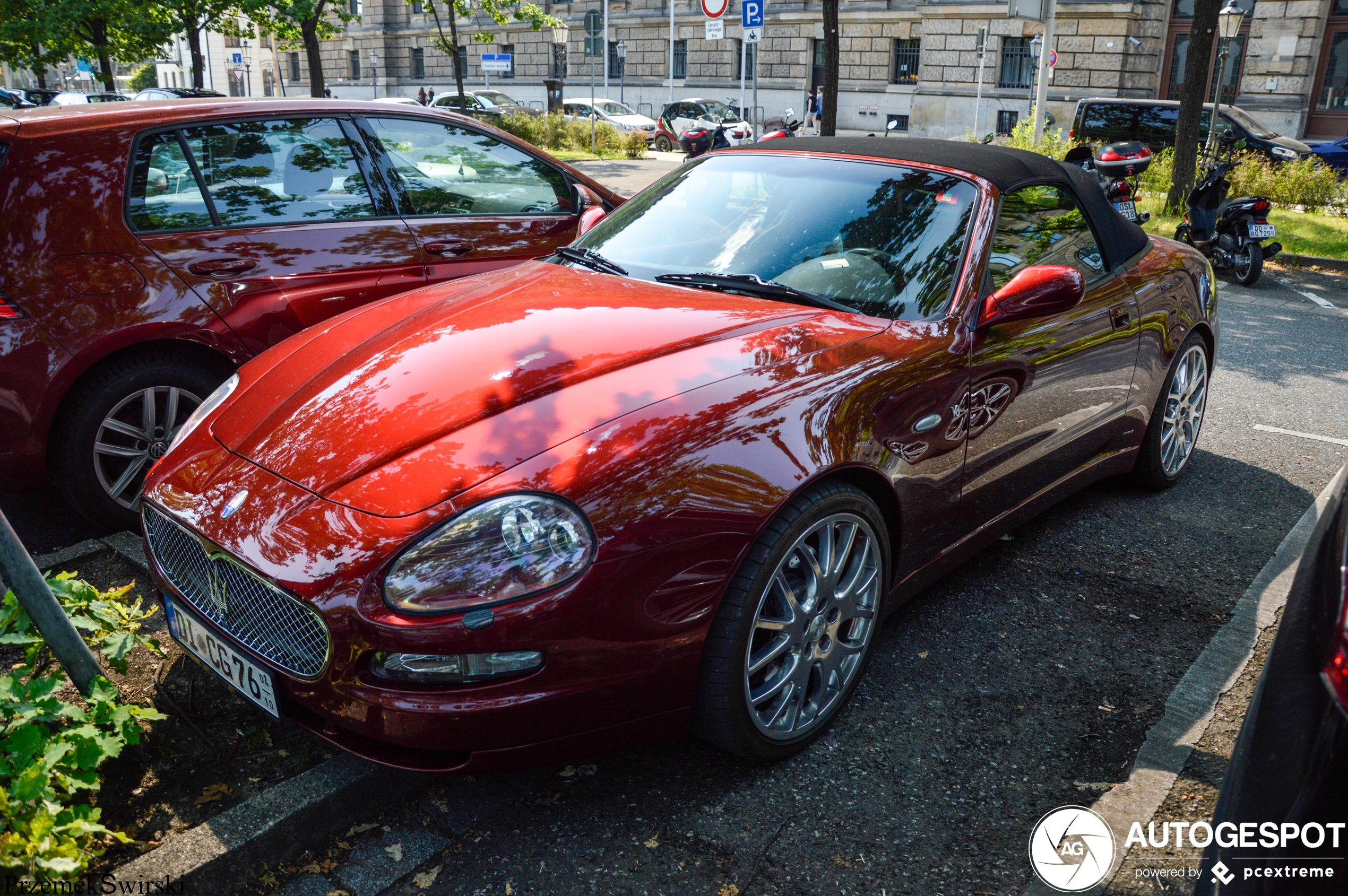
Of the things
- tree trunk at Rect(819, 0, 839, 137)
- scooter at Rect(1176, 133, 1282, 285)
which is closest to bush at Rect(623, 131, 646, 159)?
tree trunk at Rect(819, 0, 839, 137)

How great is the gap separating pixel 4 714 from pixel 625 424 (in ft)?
4.78

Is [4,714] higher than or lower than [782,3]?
lower

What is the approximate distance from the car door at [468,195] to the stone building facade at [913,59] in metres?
20.2

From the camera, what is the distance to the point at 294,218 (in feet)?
14.1

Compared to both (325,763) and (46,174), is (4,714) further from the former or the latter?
(46,174)

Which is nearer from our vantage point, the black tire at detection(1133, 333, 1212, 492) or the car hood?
the car hood

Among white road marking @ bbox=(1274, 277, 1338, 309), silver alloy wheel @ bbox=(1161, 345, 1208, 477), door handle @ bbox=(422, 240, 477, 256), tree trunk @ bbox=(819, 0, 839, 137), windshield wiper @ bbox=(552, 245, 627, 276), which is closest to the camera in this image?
windshield wiper @ bbox=(552, 245, 627, 276)

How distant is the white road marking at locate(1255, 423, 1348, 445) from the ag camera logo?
3983 millimetres

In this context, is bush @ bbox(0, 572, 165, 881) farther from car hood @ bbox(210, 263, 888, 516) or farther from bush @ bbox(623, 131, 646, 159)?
bush @ bbox(623, 131, 646, 159)

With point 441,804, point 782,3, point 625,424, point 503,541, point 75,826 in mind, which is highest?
point 782,3

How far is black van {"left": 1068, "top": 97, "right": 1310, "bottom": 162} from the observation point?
1831 centimetres

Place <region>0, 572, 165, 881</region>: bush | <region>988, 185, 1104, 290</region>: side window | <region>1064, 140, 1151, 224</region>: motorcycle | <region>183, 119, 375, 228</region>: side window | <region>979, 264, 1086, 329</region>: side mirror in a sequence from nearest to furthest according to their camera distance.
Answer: <region>0, 572, 165, 881</region>: bush
<region>979, 264, 1086, 329</region>: side mirror
<region>988, 185, 1104, 290</region>: side window
<region>183, 119, 375, 228</region>: side window
<region>1064, 140, 1151, 224</region>: motorcycle

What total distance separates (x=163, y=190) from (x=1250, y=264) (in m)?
9.87

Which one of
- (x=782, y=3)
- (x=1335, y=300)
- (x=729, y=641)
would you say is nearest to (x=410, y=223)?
(x=729, y=641)
